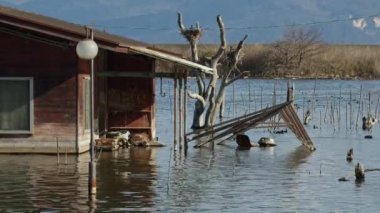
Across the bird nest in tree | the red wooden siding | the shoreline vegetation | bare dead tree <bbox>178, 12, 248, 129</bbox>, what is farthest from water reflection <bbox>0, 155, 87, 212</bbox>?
the shoreline vegetation

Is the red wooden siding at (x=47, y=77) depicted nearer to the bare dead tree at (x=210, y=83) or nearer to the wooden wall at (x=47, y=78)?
the wooden wall at (x=47, y=78)

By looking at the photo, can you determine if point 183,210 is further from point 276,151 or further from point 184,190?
point 276,151

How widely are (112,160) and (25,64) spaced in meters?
3.26

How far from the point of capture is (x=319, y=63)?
9519 centimetres

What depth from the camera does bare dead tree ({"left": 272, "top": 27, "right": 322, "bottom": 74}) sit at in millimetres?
89875

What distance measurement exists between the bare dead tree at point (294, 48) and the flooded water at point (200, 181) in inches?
2241

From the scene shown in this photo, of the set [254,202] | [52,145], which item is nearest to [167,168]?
[52,145]

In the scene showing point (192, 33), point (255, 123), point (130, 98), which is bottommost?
point (255, 123)

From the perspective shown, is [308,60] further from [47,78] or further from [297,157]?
[47,78]

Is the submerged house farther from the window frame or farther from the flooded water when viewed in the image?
the flooded water

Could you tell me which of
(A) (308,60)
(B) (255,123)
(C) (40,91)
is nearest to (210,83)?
(B) (255,123)

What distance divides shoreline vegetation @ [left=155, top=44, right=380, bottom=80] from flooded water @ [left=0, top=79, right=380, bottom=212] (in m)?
52.8

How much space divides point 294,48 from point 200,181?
247 feet

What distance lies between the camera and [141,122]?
3091 centimetres
